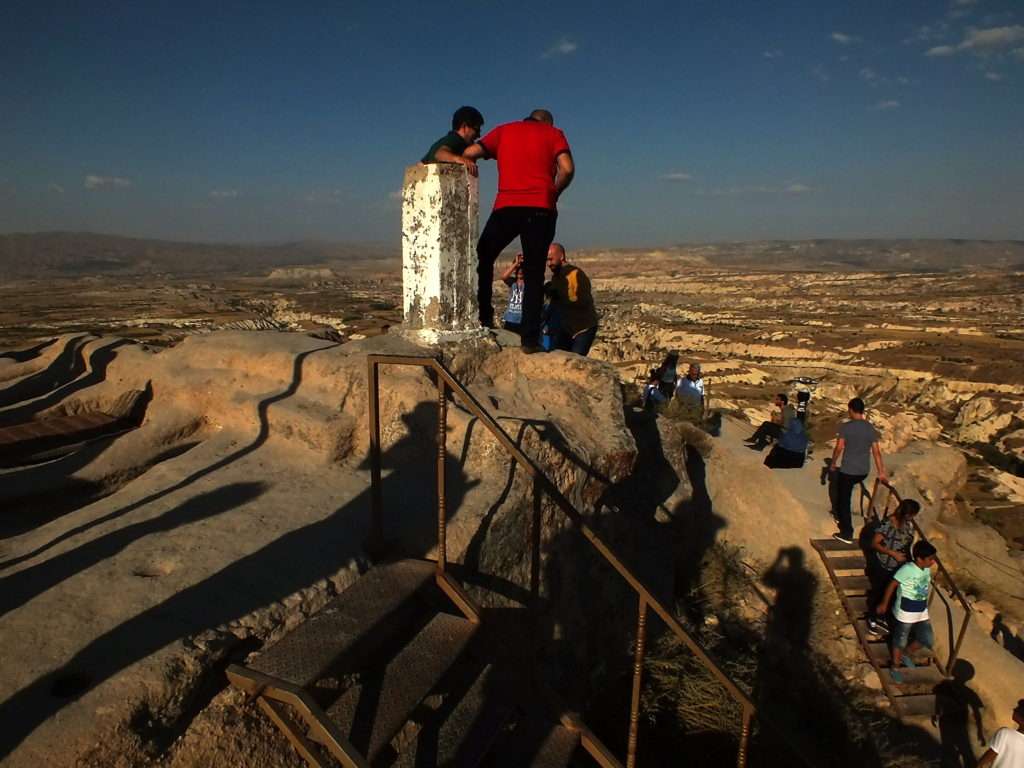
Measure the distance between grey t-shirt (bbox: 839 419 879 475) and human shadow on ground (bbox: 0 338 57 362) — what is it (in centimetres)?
1094

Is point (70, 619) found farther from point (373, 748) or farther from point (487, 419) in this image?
point (487, 419)

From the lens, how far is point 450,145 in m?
5.62

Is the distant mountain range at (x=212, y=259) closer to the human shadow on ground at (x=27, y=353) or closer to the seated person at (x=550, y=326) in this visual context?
the human shadow on ground at (x=27, y=353)

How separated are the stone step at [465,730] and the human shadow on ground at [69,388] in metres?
6.04

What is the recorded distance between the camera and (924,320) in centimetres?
4969

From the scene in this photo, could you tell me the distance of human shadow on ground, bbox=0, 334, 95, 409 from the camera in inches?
280

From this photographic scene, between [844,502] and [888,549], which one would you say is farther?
[844,502]

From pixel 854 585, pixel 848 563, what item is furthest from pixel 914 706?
pixel 848 563

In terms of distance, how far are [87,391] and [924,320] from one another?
58.0 meters

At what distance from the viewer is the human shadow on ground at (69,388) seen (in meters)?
6.51

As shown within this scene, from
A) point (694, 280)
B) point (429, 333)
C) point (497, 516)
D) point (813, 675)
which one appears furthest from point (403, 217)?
→ point (694, 280)

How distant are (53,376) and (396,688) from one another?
7320mm

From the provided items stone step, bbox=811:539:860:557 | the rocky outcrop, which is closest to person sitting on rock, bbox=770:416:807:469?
stone step, bbox=811:539:860:557

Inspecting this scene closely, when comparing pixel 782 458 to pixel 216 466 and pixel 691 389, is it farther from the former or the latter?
pixel 216 466
